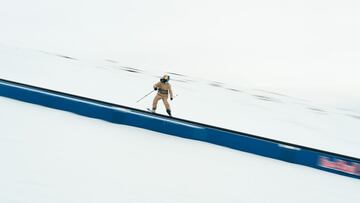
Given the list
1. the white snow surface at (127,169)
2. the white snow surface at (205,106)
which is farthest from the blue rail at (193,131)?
the white snow surface at (205,106)

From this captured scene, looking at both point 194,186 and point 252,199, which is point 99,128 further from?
point 252,199

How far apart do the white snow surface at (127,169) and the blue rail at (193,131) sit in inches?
9.1

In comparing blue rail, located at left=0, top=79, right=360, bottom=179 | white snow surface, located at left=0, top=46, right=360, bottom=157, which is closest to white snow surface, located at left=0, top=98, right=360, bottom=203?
blue rail, located at left=0, top=79, right=360, bottom=179

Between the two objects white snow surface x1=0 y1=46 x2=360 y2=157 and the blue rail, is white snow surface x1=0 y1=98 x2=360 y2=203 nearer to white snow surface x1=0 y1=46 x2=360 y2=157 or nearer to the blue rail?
the blue rail

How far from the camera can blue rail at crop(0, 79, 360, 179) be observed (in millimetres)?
8102

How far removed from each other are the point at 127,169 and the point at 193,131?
3.08m

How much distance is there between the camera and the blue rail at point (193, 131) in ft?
26.6

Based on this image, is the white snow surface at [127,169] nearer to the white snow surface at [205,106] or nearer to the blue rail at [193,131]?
the blue rail at [193,131]

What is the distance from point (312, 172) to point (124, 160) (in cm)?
445

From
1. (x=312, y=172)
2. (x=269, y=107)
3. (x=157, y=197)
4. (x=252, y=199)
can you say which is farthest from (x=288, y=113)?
(x=157, y=197)

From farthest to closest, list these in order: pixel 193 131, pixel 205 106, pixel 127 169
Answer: pixel 205 106 < pixel 193 131 < pixel 127 169

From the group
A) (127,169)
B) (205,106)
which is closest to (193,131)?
(127,169)

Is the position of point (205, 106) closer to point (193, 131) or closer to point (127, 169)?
point (193, 131)

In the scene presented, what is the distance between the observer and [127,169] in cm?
589
